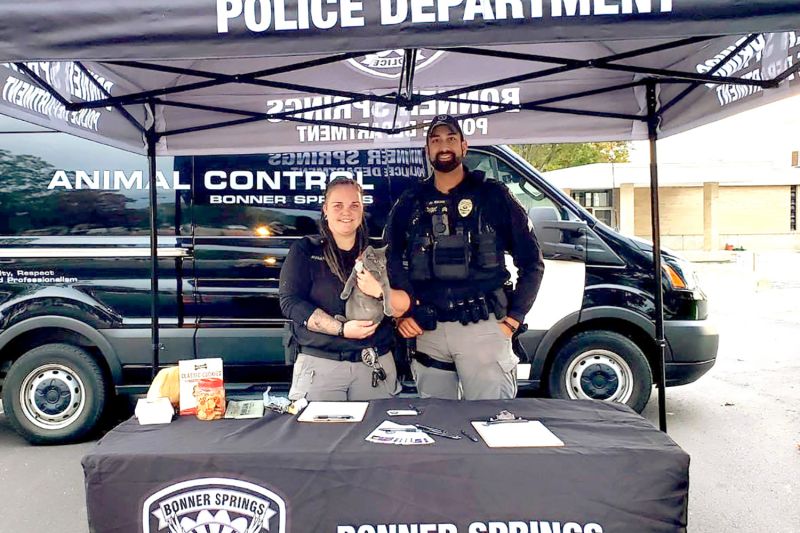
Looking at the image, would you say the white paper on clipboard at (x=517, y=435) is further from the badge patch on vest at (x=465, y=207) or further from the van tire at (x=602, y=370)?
the van tire at (x=602, y=370)

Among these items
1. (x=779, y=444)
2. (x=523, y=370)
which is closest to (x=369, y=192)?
(x=523, y=370)

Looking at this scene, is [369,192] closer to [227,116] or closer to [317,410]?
[227,116]

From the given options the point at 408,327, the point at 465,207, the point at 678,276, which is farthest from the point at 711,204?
the point at 408,327

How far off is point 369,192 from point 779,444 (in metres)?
3.58

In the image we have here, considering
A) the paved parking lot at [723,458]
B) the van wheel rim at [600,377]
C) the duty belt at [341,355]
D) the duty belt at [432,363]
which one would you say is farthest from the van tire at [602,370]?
the duty belt at [341,355]

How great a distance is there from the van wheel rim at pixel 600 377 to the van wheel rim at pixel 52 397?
12.2 feet

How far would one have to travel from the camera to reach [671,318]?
4.58m

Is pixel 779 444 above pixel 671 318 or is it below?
below

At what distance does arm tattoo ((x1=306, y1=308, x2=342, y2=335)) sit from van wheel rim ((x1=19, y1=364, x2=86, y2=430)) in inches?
106

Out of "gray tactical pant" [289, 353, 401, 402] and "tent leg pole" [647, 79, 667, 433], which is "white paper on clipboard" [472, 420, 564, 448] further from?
"tent leg pole" [647, 79, 667, 433]

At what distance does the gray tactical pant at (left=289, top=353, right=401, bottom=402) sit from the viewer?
2760 mm

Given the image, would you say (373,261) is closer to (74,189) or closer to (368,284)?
(368,284)

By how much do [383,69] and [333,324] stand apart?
170 cm

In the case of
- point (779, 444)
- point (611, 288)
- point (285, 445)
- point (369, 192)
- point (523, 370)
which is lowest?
point (779, 444)
